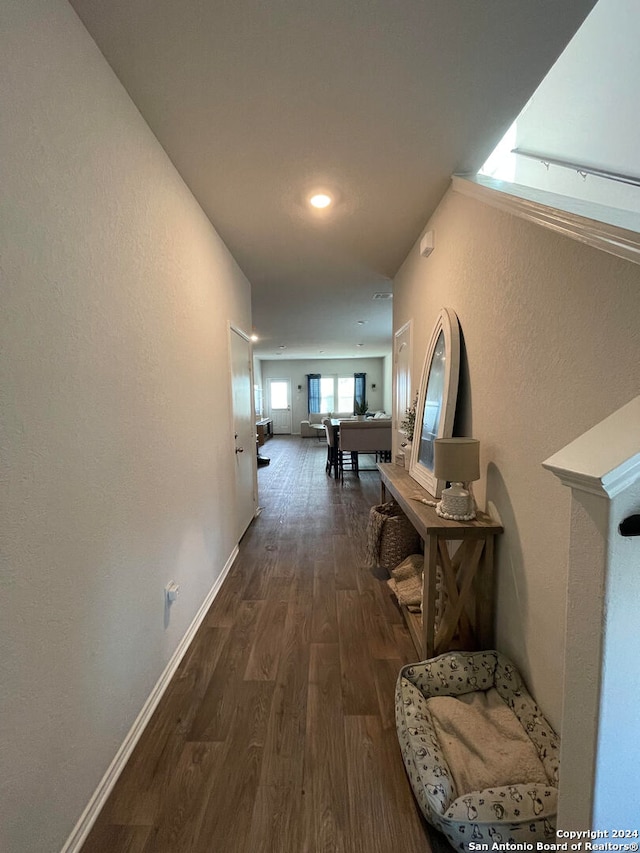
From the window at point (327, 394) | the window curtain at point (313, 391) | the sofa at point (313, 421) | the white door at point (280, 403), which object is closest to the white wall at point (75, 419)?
the sofa at point (313, 421)

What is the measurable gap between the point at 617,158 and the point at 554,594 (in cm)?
202

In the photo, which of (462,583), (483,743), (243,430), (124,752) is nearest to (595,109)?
(462,583)

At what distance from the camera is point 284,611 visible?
6.72ft

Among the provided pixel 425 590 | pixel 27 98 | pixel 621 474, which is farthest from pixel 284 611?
pixel 27 98

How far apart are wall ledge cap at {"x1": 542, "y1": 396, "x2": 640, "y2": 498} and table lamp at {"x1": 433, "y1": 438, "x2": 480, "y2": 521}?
2.42ft

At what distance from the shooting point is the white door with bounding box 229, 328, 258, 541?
9.41 ft

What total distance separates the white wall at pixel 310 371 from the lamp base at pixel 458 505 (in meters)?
9.37

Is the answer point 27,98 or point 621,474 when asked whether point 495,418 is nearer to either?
point 621,474

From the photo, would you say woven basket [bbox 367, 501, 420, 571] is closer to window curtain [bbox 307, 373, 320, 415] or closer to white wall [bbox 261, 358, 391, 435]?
white wall [bbox 261, 358, 391, 435]

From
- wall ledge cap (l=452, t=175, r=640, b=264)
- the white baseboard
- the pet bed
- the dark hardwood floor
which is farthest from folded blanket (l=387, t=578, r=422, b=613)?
wall ledge cap (l=452, t=175, r=640, b=264)

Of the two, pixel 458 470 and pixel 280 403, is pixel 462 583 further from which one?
pixel 280 403

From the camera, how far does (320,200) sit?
6.58 feet

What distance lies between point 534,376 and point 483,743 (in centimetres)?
131

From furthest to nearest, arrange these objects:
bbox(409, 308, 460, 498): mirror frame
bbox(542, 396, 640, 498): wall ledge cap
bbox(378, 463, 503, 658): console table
A: bbox(409, 308, 460, 498): mirror frame < bbox(378, 463, 503, 658): console table < bbox(542, 396, 640, 498): wall ledge cap
